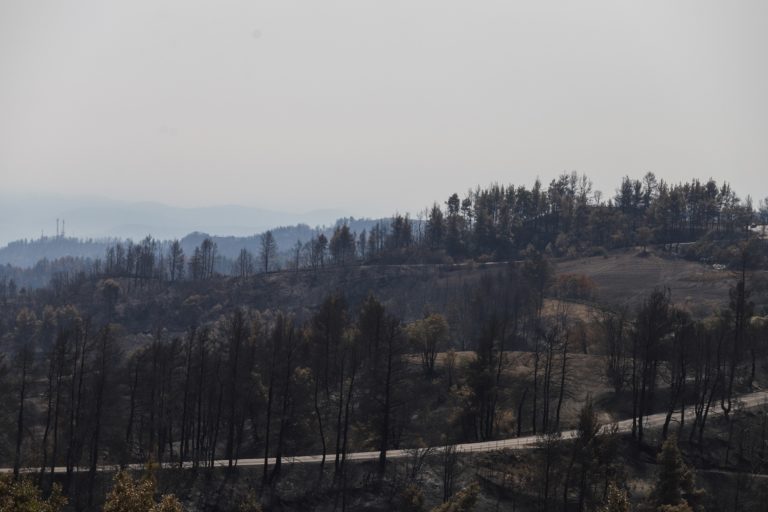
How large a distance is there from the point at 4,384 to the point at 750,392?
2595 inches

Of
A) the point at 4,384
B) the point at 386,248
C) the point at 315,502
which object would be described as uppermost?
the point at 386,248

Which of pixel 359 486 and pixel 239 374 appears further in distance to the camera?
pixel 239 374

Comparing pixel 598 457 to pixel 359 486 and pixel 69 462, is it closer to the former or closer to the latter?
pixel 359 486

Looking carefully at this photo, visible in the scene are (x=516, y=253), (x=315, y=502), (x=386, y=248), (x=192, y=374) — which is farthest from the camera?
(x=386, y=248)

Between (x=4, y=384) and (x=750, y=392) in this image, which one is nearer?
(x=4, y=384)

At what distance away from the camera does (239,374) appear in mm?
52250

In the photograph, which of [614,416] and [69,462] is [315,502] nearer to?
[69,462]

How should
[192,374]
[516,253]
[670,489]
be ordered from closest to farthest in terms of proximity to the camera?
[670,489] < [192,374] < [516,253]

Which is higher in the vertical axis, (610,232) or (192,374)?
(610,232)

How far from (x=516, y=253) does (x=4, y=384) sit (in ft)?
407

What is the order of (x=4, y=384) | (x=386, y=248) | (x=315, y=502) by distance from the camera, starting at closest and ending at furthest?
(x=315, y=502), (x=4, y=384), (x=386, y=248)

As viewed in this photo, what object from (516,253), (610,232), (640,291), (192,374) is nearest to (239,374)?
(192,374)

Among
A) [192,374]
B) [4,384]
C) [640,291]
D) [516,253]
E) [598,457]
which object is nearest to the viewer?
[598,457]

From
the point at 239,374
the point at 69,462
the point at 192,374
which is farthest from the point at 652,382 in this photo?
the point at 69,462
